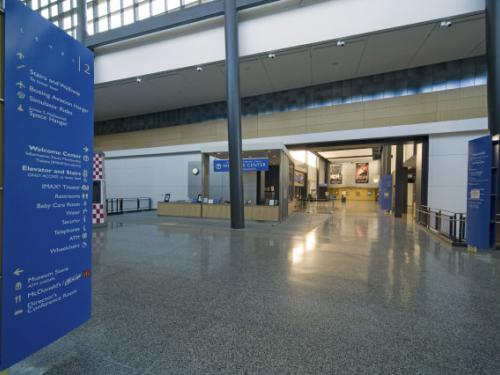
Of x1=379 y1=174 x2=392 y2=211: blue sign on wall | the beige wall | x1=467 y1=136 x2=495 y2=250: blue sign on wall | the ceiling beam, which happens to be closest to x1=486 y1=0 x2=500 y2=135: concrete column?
x1=467 y1=136 x2=495 y2=250: blue sign on wall

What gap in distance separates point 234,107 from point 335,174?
1153 inches

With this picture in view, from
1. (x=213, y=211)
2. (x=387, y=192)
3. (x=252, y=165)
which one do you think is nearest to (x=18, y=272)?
(x=252, y=165)

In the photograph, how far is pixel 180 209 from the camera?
12.1 metres

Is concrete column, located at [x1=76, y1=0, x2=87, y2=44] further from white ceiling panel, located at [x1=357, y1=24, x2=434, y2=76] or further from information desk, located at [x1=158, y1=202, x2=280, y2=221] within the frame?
white ceiling panel, located at [x1=357, y1=24, x2=434, y2=76]

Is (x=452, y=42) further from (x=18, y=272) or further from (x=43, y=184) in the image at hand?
(x=18, y=272)

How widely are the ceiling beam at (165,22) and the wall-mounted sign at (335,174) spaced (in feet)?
94.9

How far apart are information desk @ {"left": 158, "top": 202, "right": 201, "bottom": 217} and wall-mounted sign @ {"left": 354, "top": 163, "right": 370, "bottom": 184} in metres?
27.7

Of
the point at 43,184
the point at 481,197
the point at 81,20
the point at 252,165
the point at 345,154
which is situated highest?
the point at 81,20

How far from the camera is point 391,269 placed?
13.8 feet

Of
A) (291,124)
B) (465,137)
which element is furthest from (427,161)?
(291,124)

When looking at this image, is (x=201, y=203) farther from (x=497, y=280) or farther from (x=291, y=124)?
(x=497, y=280)

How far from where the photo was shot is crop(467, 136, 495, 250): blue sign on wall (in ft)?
16.9

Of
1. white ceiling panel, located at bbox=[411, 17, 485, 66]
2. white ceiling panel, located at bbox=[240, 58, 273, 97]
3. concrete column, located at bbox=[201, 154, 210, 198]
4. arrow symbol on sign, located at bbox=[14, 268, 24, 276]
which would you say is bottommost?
arrow symbol on sign, located at bbox=[14, 268, 24, 276]

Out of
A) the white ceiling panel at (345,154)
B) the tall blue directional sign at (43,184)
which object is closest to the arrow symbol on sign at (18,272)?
the tall blue directional sign at (43,184)
